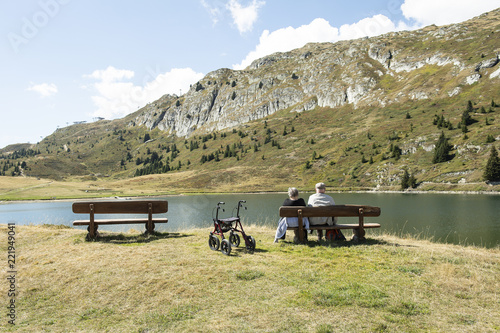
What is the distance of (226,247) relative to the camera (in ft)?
35.2

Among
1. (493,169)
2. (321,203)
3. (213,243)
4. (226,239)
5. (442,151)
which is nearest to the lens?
(226,239)

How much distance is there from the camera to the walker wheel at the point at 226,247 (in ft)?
34.6

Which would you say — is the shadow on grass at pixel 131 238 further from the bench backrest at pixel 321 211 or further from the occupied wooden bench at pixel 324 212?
the occupied wooden bench at pixel 324 212

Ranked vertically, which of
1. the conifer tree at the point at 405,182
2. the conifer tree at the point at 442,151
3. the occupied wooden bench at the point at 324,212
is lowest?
the conifer tree at the point at 405,182

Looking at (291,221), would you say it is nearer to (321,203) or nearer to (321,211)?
(321,211)

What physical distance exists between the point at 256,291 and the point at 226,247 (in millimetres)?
3786

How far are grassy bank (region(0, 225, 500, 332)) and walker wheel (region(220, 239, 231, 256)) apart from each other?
1.52ft

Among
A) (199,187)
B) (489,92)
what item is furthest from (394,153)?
(199,187)

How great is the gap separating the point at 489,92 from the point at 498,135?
5845 centimetres

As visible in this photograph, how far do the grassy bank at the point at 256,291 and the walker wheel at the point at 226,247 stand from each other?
1.52 feet

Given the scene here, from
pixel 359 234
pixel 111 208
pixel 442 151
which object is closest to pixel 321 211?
pixel 359 234

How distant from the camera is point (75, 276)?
8.34m

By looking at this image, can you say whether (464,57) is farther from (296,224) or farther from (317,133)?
(296,224)

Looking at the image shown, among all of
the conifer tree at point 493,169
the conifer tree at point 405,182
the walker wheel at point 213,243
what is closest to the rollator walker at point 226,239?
the walker wheel at point 213,243
